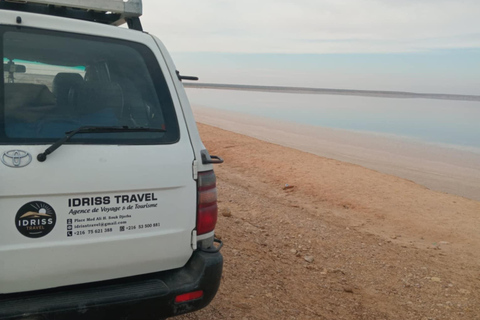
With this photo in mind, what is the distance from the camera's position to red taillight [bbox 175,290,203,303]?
8.75 feet

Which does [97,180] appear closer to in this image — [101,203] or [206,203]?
[101,203]

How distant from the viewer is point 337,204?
25.9 ft

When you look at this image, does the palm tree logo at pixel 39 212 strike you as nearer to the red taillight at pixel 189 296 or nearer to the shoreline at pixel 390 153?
the red taillight at pixel 189 296

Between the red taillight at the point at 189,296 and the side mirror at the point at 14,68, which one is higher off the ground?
the side mirror at the point at 14,68

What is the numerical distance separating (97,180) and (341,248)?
3.93 m

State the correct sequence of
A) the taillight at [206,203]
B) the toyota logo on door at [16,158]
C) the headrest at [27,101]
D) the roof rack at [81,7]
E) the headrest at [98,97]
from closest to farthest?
the toyota logo on door at [16,158] < the headrest at [27,101] < the headrest at [98,97] < the taillight at [206,203] < the roof rack at [81,7]

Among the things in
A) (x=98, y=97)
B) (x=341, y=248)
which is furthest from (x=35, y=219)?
(x=341, y=248)

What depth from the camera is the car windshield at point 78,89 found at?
7.91 ft

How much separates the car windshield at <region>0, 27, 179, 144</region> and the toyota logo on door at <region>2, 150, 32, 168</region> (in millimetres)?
72

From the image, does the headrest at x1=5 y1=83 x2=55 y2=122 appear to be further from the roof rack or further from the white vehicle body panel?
the roof rack

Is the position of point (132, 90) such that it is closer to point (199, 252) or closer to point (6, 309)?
point (199, 252)

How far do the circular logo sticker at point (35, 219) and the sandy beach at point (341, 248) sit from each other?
1667 mm

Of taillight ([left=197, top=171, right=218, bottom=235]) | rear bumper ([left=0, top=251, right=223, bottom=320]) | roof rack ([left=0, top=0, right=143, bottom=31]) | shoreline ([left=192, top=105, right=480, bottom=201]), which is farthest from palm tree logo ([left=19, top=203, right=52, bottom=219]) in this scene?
shoreline ([left=192, top=105, right=480, bottom=201])

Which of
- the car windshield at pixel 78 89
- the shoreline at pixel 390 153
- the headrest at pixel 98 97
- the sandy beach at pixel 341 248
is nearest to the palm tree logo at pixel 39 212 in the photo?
the car windshield at pixel 78 89
